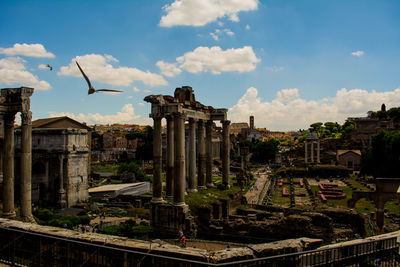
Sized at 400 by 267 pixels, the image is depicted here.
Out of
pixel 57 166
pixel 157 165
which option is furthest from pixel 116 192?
pixel 157 165

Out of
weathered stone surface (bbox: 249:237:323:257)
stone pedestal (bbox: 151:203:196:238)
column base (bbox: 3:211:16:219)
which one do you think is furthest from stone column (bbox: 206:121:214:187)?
weathered stone surface (bbox: 249:237:323:257)

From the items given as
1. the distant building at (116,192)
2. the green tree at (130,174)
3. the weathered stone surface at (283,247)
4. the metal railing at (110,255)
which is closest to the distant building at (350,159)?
the green tree at (130,174)

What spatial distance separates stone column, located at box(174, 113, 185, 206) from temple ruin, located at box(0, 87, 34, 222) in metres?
7.46

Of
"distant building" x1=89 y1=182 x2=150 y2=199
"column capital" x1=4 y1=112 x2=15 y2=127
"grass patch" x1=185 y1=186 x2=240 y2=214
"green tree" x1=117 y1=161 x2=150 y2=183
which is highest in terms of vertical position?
"column capital" x1=4 y1=112 x2=15 y2=127

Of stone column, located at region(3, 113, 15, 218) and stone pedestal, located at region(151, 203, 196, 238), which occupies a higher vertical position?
stone column, located at region(3, 113, 15, 218)

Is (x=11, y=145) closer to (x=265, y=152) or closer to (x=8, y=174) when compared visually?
(x=8, y=174)

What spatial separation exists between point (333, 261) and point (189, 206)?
1163cm

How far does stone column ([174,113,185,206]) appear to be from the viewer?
696 inches

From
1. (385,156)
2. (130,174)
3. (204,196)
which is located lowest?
(130,174)

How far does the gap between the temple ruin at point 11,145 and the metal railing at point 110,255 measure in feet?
19.7

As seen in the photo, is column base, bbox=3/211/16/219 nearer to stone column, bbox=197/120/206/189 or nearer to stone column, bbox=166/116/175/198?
stone column, bbox=166/116/175/198

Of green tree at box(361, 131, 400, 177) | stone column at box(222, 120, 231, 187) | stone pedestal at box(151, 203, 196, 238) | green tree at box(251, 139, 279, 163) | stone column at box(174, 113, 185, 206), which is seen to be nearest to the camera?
stone pedestal at box(151, 203, 196, 238)

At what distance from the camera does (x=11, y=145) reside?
15727 millimetres

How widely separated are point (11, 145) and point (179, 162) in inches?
337
